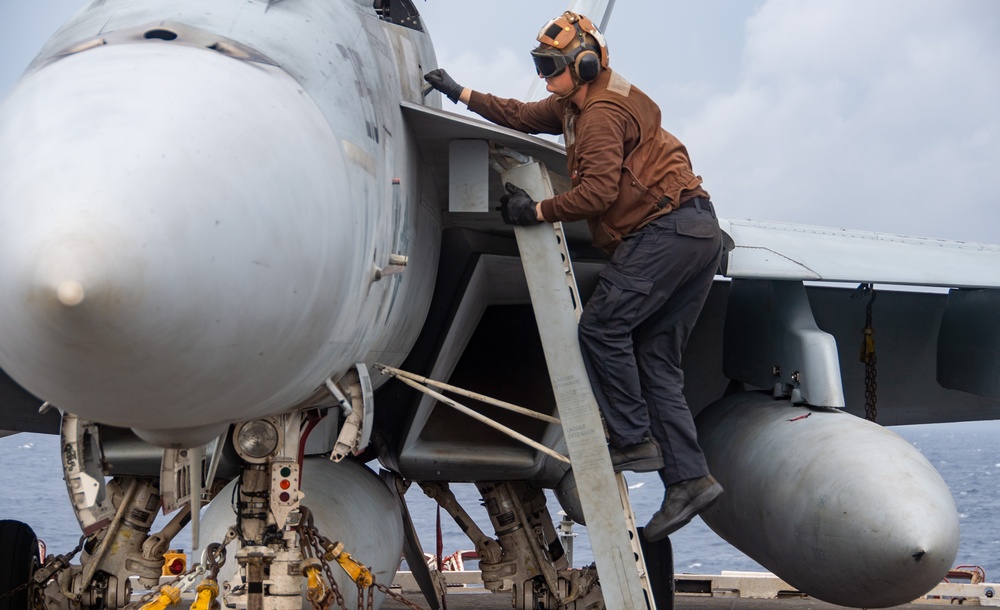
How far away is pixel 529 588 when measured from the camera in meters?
6.39

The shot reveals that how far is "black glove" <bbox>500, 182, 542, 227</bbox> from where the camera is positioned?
4.07 meters

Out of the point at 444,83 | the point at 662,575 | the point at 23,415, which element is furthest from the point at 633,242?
the point at 23,415

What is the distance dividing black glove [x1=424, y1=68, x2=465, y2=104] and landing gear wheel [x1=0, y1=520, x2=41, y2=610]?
13.1 feet

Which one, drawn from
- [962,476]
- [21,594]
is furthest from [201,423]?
[962,476]

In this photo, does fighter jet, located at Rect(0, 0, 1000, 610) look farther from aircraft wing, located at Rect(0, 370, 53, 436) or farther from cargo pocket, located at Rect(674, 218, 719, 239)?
cargo pocket, located at Rect(674, 218, 719, 239)

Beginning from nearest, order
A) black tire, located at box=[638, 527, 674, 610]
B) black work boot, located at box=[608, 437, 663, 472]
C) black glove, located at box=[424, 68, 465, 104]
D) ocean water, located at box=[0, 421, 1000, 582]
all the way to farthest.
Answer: black work boot, located at box=[608, 437, 663, 472]
black glove, located at box=[424, 68, 465, 104]
black tire, located at box=[638, 527, 674, 610]
ocean water, located at box=[0, 421, 1000, 582]

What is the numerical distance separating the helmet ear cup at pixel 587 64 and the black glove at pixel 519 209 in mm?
478

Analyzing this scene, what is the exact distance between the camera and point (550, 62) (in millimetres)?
4176

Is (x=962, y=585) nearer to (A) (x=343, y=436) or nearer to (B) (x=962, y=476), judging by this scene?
(A) (x=343, y=436)

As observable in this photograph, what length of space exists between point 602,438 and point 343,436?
1.09 m

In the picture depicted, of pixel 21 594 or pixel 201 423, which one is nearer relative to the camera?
pixel 201 423

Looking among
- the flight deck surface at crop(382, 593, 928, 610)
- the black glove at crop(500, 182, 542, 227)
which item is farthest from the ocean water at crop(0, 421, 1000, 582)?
the black glove at crop(500, 182, 542, 227)

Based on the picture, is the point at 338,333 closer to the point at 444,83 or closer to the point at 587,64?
the point at 587,64

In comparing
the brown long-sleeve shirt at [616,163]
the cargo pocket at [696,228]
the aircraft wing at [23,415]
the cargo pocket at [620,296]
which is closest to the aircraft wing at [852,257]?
the cargo pocket at [696,228]
